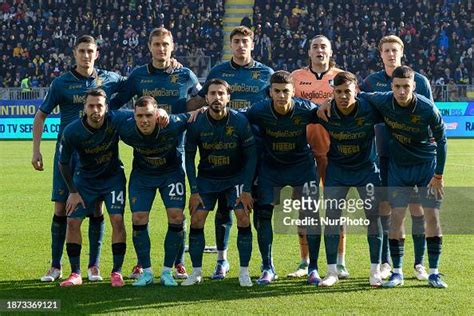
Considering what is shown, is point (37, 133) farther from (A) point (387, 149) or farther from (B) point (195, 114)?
(A) point (387, 149)

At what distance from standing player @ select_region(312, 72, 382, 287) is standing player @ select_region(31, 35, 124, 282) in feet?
7.08

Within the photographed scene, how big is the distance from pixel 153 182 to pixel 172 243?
0.58m

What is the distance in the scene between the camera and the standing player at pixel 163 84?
814cm

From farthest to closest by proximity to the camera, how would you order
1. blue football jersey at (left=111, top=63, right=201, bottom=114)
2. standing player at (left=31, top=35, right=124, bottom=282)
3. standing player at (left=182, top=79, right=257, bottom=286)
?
blue football jersey at (left=111, top=63, right=201, bottom=114), standing player at (left=31, top=35, right=124, bottom=282), standing player at (left=182, top=79, right=257, bottom=286)

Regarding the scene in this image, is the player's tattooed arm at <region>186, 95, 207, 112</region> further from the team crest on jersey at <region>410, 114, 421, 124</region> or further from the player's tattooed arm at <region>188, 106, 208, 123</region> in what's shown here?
the team crest on jersey at <region>410, 114, 421, 124</region>

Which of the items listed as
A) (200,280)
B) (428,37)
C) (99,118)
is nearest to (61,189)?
(99,118)

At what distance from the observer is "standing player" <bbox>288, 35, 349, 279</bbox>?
813cm

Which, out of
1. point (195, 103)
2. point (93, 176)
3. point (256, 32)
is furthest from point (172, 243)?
point (256, 32)

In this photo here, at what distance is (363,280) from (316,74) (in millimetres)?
2112

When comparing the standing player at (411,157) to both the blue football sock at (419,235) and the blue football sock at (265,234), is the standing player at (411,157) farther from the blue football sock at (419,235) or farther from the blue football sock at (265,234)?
the blue football sock at (265,234)

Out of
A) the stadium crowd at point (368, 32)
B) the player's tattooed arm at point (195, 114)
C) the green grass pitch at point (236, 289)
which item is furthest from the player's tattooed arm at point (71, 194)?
the stadium crowd at point (368, 32)

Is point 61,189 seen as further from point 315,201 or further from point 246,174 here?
point 315,201

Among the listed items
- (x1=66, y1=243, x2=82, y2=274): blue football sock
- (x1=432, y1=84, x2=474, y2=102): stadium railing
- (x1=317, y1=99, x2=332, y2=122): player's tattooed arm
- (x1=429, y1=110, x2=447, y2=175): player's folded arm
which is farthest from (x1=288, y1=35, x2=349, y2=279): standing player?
(x1=432, y1=84, x2=474, y2=102): stadium railing

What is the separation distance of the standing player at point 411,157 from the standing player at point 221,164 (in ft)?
4.07
